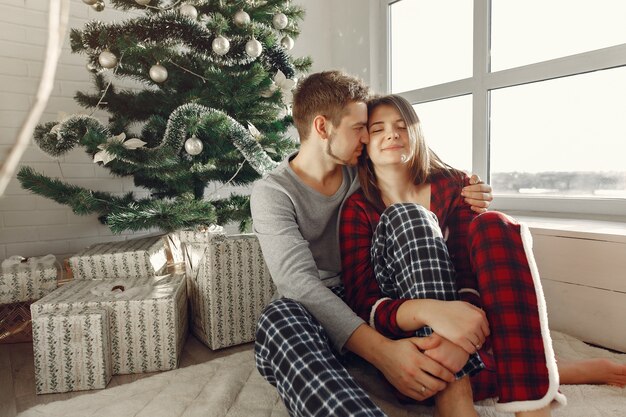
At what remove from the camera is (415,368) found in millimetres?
746

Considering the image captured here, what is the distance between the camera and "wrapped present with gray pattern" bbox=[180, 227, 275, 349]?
1296mm

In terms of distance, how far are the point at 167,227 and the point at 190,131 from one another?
304 millimetres

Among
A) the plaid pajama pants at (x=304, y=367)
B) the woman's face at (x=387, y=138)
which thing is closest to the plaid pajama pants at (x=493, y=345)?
the plaid pajama pants at (x=304, y=367)

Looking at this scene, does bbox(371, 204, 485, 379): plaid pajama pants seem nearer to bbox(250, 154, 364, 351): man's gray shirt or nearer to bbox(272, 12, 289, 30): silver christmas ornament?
bbox(250, 154, 364, 351): man's gray shirt

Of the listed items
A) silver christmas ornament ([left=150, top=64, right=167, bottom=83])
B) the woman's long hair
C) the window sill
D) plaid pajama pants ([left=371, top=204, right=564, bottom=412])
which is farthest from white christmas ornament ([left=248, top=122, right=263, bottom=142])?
the window sill

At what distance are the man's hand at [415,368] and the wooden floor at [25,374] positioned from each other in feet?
2.26

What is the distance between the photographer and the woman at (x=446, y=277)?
725mm

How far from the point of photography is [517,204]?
1.69 metres

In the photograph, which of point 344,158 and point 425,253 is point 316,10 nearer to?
point 344,158

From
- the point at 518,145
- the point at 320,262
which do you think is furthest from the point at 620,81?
the point at 320,262

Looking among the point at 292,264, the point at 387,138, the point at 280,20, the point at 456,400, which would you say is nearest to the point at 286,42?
the point at 280,20

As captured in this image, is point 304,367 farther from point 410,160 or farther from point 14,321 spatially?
point 14,321

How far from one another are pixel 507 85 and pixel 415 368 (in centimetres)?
135

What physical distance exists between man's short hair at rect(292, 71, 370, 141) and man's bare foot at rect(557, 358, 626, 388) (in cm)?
78
